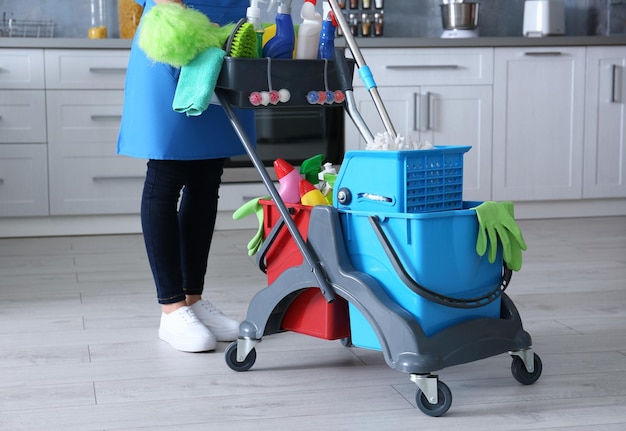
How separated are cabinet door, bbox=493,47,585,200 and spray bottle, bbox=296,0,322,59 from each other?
2.52 meters

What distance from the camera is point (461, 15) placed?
4.36 metres

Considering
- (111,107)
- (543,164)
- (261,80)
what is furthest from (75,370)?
(543,164)

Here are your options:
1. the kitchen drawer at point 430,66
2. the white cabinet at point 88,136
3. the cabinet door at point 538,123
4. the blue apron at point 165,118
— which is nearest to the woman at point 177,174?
the blue apron at point 165,118

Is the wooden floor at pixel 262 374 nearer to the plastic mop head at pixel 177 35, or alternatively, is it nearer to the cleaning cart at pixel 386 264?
Result: the cleaning cart at pixel 386 264

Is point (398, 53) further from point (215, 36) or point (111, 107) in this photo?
point (215, 36)

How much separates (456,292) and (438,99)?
2580mm

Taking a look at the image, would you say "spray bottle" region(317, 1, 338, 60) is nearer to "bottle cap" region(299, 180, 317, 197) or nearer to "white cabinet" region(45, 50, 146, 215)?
"bottle cap" region(299, 180, 317, 197)

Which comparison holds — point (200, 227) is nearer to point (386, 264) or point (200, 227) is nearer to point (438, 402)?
point (386, 264)

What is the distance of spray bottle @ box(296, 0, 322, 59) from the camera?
1.79 metres

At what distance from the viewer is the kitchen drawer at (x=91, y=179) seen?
3.85 metres

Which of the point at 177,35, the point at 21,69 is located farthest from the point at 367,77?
the point at 21,69

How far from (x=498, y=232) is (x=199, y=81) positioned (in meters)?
0.64

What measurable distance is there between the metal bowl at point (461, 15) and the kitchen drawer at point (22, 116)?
1957mm

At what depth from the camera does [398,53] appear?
407 centimetres
